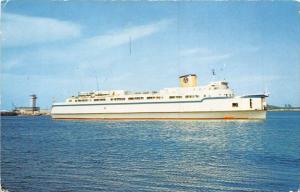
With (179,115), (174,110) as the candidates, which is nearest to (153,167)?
(179,115)

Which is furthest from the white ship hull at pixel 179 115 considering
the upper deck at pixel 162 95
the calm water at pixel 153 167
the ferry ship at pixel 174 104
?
the calm water at pixel 153 167

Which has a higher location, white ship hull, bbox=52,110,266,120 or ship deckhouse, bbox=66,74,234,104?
ship deckhouse, bbox=66,74,234,104

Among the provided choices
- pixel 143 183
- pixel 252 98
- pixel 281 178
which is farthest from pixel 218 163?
pixel 252 98

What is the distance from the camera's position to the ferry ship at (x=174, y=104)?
41.8 meters

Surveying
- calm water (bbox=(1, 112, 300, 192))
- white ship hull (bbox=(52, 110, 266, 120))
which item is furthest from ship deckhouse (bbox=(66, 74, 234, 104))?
calm water (bbox=(1, 112, 300, 192))

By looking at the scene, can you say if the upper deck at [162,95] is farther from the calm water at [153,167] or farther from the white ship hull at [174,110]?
the calm water at [153,167]

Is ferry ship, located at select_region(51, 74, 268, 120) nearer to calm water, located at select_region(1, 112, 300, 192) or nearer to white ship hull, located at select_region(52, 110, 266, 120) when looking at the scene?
white ship hull, located at select_region(52, 110, 266, 120)

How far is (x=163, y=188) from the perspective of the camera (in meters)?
10.9

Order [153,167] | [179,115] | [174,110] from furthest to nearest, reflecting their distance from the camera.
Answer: [174,110], [179,115], [153,167]

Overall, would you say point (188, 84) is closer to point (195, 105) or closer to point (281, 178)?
point (195, 105)

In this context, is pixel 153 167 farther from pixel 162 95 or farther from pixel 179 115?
pixel 162 95

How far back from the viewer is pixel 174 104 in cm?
4456

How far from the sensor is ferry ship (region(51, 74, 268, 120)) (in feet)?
137

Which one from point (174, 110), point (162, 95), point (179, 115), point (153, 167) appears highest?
point (162, 95)
